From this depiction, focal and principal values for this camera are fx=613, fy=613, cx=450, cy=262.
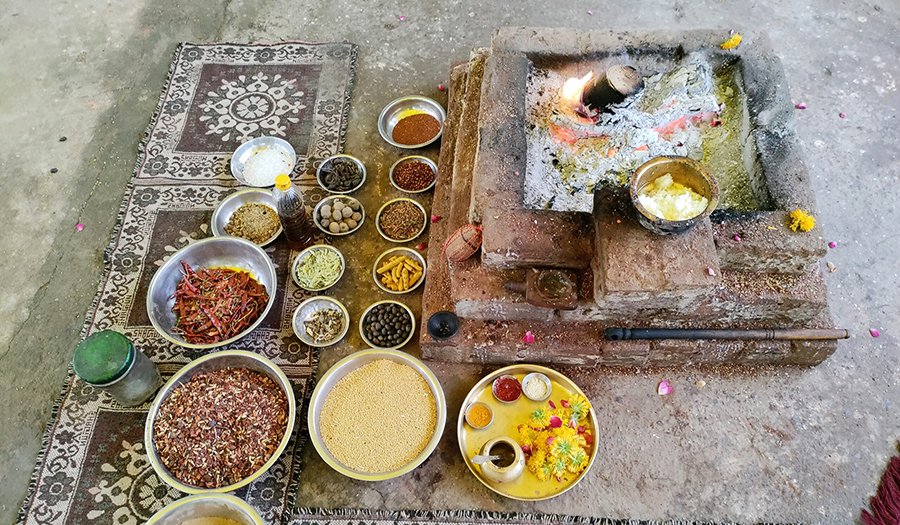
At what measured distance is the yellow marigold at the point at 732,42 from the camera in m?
3.61

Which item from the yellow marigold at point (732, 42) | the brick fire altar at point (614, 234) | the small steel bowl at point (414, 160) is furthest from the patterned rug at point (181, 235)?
the yellow marigold at point (732, 42)

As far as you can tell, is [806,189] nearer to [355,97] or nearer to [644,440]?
[644,440]

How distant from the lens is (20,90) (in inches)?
193

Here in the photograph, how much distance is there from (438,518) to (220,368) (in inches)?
56.3

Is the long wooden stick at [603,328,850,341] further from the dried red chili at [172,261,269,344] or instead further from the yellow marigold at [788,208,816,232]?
the dried red chili at [172,261,269,344]

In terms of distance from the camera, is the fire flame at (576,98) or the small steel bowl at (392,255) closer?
→ the fire flame at (576,98)

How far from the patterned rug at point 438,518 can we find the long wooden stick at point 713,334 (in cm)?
93

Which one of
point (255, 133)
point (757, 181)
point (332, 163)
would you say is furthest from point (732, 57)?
point (255, 133)

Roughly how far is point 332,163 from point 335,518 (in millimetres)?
2300

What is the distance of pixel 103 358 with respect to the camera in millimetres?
3160

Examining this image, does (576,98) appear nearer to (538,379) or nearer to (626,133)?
(626,133)

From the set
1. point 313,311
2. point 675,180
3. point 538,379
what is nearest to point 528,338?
point 538,379

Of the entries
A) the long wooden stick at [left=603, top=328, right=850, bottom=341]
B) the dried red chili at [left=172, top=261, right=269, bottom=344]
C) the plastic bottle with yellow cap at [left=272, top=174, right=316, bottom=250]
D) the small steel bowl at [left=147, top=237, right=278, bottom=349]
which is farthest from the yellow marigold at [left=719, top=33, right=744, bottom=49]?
the dried red chili at [left=172, top=261, right=269, bottom=344]

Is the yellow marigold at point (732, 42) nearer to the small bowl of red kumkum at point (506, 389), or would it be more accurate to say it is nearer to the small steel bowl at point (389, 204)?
the small steel bowl at point (389, 204)
